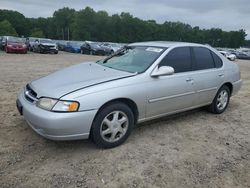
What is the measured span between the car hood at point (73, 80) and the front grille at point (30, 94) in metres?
0.05

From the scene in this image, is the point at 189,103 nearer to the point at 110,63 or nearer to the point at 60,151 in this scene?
the point at 110,63

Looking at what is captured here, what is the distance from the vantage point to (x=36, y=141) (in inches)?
156

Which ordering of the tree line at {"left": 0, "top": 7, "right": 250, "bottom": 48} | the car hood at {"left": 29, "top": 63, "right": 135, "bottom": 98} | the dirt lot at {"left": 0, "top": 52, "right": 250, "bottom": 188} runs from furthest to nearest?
the tree line at {"left": 0, "top": 7, "right": 250, "bottom": 48}
the car hood at {"left": 29, "top": 63, "right": 135, "bottom": 98}
the dirt lot at {"left": 0, "top": 52, "right": 250, "bottom": 188}

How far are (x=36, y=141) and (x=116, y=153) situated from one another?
3.90 ft

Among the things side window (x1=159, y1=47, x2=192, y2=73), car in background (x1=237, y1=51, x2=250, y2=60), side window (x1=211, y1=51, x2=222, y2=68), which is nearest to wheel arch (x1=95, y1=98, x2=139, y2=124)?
side window (x1=159, y1=47, x2=192, y2=73)

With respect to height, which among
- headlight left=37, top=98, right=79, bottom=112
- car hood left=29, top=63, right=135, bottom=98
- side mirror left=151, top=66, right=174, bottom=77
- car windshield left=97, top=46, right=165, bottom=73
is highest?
car windshield left=97, top=46, right=165, bottom=73

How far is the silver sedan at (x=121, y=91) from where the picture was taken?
11.3ft

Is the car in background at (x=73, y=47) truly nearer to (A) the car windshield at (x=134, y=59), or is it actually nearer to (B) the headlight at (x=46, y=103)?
(A) the car windshield at (x=134, y=59)

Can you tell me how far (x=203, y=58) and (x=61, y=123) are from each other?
3.11 m

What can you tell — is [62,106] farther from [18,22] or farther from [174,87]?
[18,22]

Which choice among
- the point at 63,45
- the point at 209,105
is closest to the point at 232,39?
the point at 63,45

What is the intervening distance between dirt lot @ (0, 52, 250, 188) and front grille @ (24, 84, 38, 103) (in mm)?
618

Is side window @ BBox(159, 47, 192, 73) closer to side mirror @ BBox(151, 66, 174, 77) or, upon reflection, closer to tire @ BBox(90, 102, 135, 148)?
side mirror @ BBox(151, 66, 174, 77)

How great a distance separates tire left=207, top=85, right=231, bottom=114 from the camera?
5554 mm
